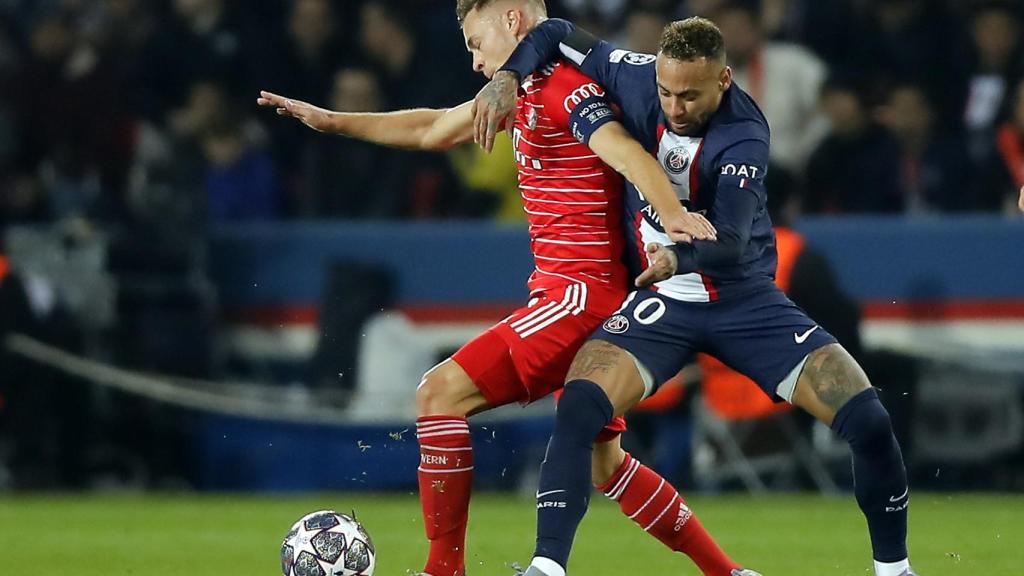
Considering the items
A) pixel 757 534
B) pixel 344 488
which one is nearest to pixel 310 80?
pixel 344 488

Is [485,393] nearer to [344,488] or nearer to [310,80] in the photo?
[344,488]

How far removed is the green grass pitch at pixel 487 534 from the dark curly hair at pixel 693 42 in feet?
8.19

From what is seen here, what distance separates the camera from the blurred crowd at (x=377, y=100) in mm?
11555

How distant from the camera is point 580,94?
6.56m

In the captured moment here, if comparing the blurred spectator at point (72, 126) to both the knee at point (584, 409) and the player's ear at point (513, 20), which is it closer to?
the player's ear at point (513, 20)

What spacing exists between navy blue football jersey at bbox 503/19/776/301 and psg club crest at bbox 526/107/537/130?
0.18m

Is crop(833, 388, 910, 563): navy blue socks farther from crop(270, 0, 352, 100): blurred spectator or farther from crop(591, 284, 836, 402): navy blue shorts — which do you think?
crop(270, 0, 352, 100): blurred spectator

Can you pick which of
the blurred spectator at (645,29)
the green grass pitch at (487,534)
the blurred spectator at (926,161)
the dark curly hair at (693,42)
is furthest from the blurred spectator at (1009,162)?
the dark curly hair at (693,42)

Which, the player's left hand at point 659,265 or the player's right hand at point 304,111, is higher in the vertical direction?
the player's right hand at point 304,111

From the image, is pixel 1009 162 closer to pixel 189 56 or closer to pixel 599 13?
pixel 599 13

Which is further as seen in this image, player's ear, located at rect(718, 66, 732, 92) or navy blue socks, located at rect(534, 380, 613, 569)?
player's ear, located at rect(718, 66, 732, 92)

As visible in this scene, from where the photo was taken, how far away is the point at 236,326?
11.7 meters

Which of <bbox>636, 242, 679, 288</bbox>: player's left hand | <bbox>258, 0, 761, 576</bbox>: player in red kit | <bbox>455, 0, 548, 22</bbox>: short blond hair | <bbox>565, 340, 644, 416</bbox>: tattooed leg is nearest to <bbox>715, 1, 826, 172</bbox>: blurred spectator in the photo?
<bbox>258, 0, 761, 576</bbox>: player in red kit

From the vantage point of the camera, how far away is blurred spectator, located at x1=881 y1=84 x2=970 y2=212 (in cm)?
1147
